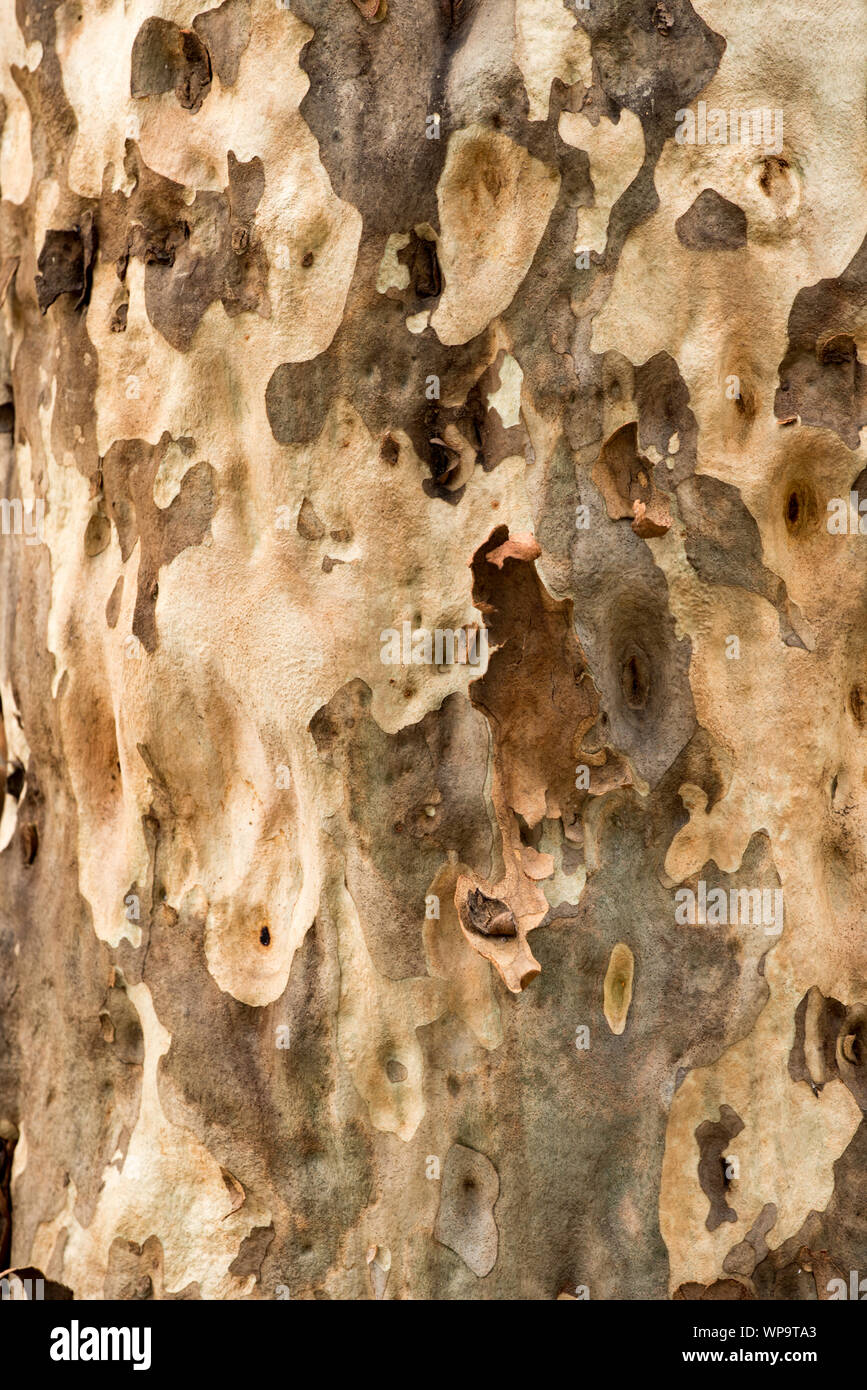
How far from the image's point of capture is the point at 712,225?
1.90 m

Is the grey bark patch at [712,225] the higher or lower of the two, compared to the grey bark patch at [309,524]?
higher

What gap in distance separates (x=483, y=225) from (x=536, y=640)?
683 millimetres

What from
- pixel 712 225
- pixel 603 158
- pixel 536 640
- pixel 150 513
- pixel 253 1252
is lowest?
pixel 253 1252

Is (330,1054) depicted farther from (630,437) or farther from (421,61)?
(421,61)

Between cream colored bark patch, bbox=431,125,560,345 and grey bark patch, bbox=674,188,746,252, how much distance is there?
22cm

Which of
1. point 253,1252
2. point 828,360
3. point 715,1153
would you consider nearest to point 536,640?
point 828,360

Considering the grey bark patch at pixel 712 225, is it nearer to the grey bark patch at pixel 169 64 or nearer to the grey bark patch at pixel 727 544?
the grey bark patch at pixel 727 544

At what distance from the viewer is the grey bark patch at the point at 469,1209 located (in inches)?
76.0

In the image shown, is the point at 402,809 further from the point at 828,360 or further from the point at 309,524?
the point at 828,360

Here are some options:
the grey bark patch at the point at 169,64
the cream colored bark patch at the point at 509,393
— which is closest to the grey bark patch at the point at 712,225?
the cream colored bark patch at the point at 509,393

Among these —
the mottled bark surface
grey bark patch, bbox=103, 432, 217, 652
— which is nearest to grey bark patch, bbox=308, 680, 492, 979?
the mottled bark surface

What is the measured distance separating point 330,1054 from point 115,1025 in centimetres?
46

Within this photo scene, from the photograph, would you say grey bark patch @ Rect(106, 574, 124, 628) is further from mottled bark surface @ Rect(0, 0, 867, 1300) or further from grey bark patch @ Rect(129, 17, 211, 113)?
grey bark patch @ Rect(129, 17, 211, 113)

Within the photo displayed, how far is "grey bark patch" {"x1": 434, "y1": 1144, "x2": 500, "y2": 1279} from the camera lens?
1.93 meters
